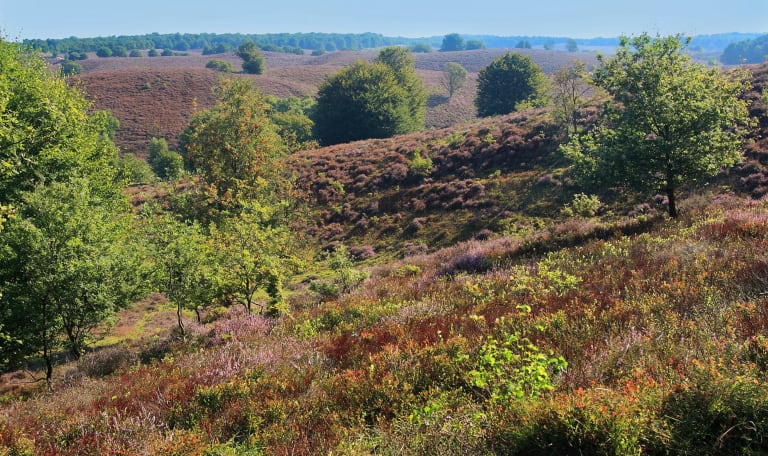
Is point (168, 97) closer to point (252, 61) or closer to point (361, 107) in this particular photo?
point (252, 61)

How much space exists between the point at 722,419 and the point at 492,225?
21.1 m

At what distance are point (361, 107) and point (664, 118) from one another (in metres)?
52.4

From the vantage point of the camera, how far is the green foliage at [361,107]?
200 feet

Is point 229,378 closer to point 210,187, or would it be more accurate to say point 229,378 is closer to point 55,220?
point 55,220

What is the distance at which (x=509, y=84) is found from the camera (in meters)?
68.6

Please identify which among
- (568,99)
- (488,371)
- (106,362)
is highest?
(568,99)

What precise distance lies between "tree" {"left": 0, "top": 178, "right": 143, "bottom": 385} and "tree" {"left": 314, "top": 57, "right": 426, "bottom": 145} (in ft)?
169

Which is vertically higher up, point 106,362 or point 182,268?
point 182,268

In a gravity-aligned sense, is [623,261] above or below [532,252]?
above

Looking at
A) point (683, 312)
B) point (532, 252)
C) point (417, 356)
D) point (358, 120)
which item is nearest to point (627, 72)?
point (532, 252)

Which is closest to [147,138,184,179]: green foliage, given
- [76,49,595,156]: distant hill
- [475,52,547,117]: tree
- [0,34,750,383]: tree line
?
[76,49,595,156]: distant hill

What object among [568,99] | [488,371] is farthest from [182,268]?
[568,99]

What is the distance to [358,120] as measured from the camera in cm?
6153

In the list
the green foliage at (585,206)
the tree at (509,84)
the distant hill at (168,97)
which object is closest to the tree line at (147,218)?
the green foliage at (585,206)
